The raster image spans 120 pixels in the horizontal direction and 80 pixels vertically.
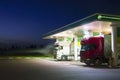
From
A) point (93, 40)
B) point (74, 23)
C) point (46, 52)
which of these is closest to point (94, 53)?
point (93, 40)

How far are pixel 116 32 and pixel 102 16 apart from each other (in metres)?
2.25

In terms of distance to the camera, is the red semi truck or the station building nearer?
the station building

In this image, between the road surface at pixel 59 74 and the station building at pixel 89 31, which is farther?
the station building at pixel 89 31

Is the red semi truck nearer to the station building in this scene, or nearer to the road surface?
the station building

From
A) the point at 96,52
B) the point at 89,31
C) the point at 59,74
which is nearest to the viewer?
the point at 59,74

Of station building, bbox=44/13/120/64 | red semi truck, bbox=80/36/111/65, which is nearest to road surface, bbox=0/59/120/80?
red semi truck, bbox=80/36/111/65

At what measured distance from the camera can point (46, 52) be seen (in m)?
64.9

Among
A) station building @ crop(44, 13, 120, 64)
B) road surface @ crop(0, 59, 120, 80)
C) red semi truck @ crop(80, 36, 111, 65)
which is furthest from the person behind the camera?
red semi truck @ crop(80, 36, 111, 65)

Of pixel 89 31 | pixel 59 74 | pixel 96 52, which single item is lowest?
pixel 59 74

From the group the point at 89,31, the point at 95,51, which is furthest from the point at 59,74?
the point at 89,31

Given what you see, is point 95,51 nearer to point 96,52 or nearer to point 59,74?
point 96,52

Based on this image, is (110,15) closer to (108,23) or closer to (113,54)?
(108,23)

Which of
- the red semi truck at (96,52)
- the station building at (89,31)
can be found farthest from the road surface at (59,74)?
the station building at (89,31)

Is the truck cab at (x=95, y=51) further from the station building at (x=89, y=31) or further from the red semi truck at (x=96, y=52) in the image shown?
the station building at (x=89, y=31)
